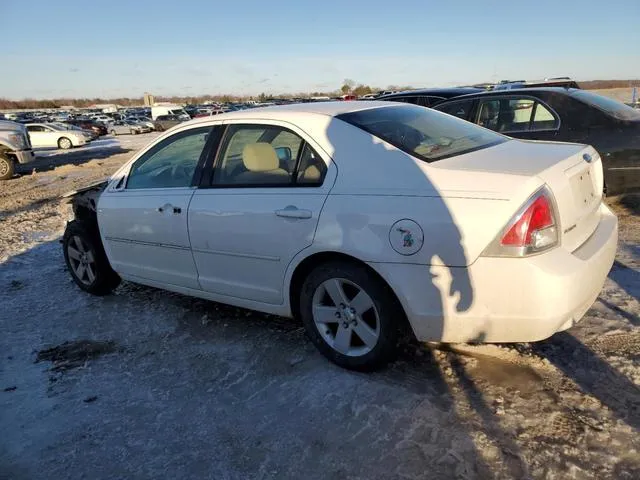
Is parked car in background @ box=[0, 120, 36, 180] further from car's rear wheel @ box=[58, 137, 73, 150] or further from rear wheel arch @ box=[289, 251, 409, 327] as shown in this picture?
rear wheel arch @ box=[289, 251, 409, 327]

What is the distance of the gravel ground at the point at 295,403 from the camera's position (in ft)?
8.10

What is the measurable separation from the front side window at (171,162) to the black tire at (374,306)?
4.38ft

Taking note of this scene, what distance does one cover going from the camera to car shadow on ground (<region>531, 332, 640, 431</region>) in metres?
2.67

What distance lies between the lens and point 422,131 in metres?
3.47

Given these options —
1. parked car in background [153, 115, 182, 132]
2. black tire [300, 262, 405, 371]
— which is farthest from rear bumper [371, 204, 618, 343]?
parked car in background [153, 115, 182, 132]

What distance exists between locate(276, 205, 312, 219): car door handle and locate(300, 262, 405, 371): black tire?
326 mm

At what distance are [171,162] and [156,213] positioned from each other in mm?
462

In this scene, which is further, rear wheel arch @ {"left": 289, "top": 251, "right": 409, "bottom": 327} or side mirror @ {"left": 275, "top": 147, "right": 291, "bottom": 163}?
side mirror @ {"left": 275, "top": 147, "right": 291, "bottom": 163}

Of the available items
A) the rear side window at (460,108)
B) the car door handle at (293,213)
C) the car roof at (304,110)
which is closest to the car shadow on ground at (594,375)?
the car door handle at (293,213)

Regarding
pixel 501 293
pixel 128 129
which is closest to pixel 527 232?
pixel 501 293

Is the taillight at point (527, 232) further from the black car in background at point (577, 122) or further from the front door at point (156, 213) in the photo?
the black car in background at point (577, 122)

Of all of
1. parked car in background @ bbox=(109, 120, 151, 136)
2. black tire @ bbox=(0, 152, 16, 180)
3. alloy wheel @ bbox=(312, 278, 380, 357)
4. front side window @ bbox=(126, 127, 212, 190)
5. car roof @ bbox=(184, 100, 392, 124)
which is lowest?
parked car in background @ bbox=(109, 120, 151, 136)

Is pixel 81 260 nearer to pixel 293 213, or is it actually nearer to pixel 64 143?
pixel 293 213

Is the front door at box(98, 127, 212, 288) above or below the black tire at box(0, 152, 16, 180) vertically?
above
